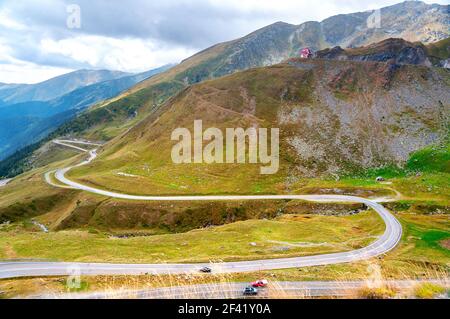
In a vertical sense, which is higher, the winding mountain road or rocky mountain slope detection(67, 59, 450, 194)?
rocky mountain slope detection(67, 59, 450, 194)

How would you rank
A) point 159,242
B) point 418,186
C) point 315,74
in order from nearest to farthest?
1. point 159,242
2. point 418,186
3. point 315,74

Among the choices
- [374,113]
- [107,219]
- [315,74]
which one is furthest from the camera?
[315,74]

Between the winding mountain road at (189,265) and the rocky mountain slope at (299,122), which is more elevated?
the rocky mountain slope at (299,122)

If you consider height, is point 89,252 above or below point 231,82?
below

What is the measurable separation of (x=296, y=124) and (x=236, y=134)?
27.5 meters

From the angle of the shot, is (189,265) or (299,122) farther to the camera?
(299,122)

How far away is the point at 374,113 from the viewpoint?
16112 centimetres

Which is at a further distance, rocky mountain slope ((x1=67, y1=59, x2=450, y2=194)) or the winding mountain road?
rocky mountain slope ((x1=67, y1=59, x2=450, y2=194))

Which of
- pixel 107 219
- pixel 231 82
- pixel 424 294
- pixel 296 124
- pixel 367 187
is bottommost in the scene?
pixel 107 219

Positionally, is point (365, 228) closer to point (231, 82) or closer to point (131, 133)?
point (231, 82)

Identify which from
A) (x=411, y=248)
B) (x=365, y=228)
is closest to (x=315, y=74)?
(x=365, y=228)

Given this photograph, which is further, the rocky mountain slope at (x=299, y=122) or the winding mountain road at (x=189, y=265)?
the rocky mountain slope at (x=299, y=122)

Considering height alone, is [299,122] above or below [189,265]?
above

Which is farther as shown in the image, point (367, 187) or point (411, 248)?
point (367, 187)
